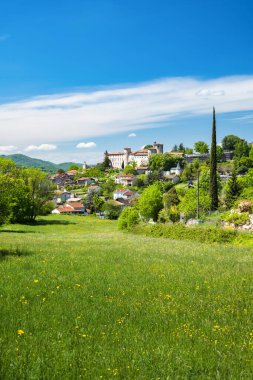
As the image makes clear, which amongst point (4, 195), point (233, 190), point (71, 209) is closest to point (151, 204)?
point (233, 190)

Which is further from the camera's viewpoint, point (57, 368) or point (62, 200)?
point (62, 200)

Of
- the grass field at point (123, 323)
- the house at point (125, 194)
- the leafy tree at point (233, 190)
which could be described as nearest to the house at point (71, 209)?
the house at point (125, 194)

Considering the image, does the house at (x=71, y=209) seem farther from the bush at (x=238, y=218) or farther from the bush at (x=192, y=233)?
the bush at (x=238, y=218)

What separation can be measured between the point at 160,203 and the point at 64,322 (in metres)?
66.1

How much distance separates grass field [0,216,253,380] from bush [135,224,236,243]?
60.6 feet

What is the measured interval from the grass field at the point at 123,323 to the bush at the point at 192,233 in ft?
60.6

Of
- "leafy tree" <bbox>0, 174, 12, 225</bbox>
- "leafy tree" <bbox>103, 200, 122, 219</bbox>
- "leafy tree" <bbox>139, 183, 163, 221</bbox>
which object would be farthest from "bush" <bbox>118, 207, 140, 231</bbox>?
"leafy tree" <bbox>103, 200, 122, 219</bbox>

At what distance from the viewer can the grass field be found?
6.49 meters

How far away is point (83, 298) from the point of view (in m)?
10.8

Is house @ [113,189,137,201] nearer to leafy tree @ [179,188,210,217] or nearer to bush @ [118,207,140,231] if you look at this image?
leafy tree @ [179,188,210,217]

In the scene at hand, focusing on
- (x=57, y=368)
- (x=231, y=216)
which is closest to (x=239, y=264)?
(x=57, y=368)

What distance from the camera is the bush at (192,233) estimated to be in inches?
1337

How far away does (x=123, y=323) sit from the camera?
8.84m

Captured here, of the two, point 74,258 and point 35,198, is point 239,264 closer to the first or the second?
point 74,258
